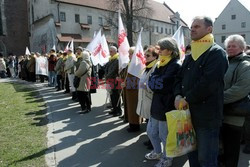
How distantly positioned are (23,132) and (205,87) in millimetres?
4688

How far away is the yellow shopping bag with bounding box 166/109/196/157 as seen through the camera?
113 inches

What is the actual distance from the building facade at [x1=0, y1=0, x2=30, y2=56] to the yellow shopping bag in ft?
131

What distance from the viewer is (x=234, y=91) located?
3125mm

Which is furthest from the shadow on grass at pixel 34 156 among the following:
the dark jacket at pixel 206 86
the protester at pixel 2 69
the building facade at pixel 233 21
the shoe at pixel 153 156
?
the building facade at pixel 233 21

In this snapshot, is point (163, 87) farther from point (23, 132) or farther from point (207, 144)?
point (23, 132)

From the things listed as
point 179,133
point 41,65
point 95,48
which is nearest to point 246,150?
point 179,133

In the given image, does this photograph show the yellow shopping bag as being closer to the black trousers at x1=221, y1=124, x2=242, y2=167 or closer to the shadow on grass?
the black trousers at x1=221, y1=124, x2=242, y2=167

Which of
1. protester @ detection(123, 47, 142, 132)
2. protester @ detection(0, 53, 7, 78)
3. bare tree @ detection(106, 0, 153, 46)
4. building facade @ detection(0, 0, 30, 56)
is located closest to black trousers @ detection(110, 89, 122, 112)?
protester @ detection(123, 47, 142, 132)

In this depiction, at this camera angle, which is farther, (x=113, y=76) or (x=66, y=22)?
(x=66, y=22)

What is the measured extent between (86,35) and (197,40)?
36.2 m

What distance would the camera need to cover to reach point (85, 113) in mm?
7891

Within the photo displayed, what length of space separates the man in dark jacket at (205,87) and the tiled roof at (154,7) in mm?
34761

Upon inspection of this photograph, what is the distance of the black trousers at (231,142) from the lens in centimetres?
324

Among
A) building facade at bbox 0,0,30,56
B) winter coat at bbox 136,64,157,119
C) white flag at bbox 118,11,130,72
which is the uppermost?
building facade at bbox 0,0,30,56
